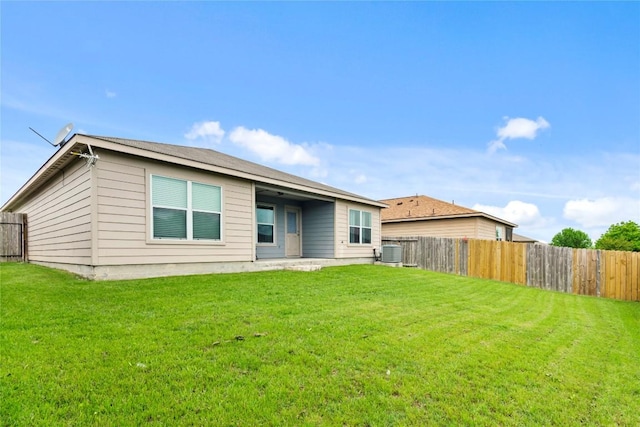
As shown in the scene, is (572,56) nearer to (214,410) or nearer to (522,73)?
(522,73)

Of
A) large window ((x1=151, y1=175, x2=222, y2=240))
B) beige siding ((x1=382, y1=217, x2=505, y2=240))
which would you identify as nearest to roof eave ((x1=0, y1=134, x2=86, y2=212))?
large window ((x1=151, y1=175, x2=222, y2=240))

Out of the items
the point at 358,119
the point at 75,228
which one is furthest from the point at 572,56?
the point at 75,228

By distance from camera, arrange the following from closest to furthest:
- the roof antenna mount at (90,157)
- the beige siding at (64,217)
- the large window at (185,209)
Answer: the roof antenna mount at (90,157) < the beige siding at (64,217) < the large window at (185,209)

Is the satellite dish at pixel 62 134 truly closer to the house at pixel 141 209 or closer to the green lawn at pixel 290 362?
the house at pixel 141 209

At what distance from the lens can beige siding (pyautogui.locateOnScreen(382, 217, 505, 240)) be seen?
1898cm

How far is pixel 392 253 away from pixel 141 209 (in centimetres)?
1047

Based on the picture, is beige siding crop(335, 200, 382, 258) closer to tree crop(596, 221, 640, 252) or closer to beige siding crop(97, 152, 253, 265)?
beige siding crop(97, 152, 253, 265)

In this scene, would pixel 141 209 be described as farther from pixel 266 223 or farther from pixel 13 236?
pixel 13 236

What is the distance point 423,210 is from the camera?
21250mm

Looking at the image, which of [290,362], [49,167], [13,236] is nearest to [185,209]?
[49,167]

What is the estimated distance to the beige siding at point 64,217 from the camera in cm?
730

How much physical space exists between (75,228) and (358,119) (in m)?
12.9

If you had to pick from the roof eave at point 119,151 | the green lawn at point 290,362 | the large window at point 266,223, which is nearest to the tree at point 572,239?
the roof eave at point 119,151

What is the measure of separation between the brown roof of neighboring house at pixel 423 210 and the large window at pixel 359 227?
19.2ft
